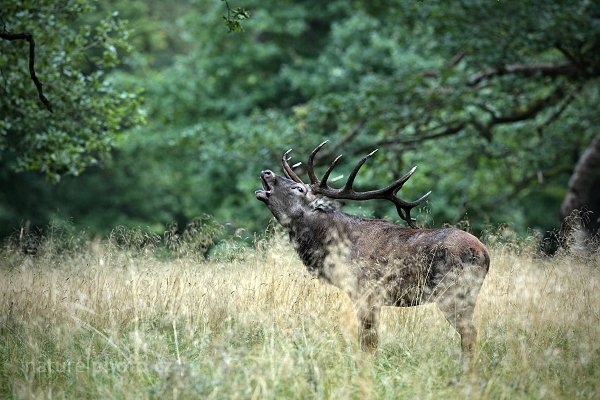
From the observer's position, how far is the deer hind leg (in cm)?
612

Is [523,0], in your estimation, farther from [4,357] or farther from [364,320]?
[4,357]

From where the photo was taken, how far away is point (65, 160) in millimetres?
11312

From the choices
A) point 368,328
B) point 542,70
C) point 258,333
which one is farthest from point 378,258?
point 542,70

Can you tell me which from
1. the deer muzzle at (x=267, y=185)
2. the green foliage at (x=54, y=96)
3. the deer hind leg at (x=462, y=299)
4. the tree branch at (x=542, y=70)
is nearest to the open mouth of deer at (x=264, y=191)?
the deer muzzle at (x=267, y=185)

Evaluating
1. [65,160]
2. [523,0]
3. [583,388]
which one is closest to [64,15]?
[65,160]

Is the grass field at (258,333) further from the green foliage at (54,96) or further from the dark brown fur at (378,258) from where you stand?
the green foliage at (54,96)

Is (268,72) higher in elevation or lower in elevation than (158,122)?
higher

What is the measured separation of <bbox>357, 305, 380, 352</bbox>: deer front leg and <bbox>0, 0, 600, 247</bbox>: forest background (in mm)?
1838

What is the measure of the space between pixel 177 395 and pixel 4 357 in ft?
A: 6.73

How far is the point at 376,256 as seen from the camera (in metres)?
6.99

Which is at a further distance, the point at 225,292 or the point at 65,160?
the point at 65,160

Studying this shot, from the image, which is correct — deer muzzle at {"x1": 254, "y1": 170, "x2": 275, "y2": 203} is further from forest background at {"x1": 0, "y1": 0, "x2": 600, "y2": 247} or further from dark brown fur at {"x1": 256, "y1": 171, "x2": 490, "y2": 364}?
forest background at {"x1": 0, "y1": 0, "x2": 600, "y2": 247}

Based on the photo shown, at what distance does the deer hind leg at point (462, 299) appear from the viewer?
20.1 feet

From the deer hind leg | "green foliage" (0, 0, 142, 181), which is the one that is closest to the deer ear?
the deer hind leg
